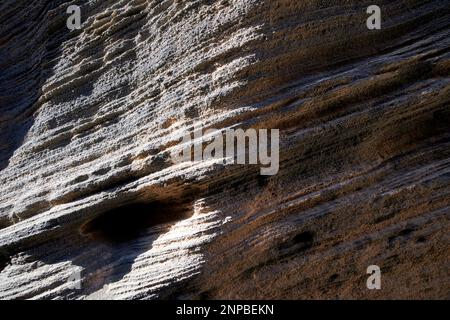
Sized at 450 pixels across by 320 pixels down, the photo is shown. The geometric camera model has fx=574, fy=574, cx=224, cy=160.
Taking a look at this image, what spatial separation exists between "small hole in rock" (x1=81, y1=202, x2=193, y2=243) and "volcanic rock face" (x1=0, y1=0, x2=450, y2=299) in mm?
14

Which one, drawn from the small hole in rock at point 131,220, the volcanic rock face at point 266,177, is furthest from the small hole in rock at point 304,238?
the small hole in rock at point 131,220

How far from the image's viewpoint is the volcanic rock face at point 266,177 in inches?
168

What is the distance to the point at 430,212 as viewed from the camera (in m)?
4.25

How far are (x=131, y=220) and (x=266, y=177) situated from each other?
133 centimetres

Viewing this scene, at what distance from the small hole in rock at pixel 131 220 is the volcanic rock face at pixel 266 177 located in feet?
0.05

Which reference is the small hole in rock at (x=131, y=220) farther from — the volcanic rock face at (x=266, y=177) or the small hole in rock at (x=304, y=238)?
the small hole in rock at (x=304, y=238)

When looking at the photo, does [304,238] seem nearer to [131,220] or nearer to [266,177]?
[266,177]

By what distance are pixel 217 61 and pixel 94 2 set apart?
1.86 m

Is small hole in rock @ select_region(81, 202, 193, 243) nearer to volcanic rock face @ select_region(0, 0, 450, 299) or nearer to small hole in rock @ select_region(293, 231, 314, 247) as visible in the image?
volcanic rock face @ select_region(0, 0, 450, 299)

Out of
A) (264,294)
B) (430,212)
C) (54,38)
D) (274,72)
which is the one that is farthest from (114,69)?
(430,212)

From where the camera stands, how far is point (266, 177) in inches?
175

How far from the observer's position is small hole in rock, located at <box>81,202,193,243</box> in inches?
189

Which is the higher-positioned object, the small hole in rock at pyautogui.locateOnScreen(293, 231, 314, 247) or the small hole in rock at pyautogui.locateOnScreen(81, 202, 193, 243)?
the small hole in rock at pyautogui.locateOnScreen(81, 202, 193, 243)

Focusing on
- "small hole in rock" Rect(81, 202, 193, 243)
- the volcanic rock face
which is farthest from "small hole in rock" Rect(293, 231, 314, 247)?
"small hole in rock" Rect(81, 202, 193, 243)
